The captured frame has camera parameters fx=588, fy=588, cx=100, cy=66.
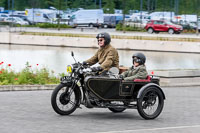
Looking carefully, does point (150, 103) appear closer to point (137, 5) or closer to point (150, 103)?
point (150, 103)

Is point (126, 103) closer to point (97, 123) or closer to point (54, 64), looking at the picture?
point (97, 123)

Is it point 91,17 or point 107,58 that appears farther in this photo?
point 91,17

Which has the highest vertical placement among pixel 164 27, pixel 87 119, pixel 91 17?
pixel 91 17

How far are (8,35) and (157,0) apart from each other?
1187 inches

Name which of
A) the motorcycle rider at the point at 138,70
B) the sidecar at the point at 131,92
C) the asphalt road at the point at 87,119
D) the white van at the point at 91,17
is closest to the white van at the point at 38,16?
the white van at the point at 91,17

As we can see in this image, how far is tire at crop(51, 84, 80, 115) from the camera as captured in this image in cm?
991

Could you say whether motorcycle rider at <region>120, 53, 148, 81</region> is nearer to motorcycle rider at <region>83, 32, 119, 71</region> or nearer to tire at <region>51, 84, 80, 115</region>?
motorcycle rider at <region>83, 32, 119, 71</region>

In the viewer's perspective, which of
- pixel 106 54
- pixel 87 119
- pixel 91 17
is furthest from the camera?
pixel 91 17

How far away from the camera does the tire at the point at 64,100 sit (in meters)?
9.91

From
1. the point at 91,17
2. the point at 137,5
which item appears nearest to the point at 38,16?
the point at 91,17

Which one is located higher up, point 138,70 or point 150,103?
point 138,70

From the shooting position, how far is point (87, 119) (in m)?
9.98

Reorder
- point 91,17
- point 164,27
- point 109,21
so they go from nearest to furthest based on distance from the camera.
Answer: point 164,27
point 91,17
point 109,21

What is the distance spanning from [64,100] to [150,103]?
1.50 metres
